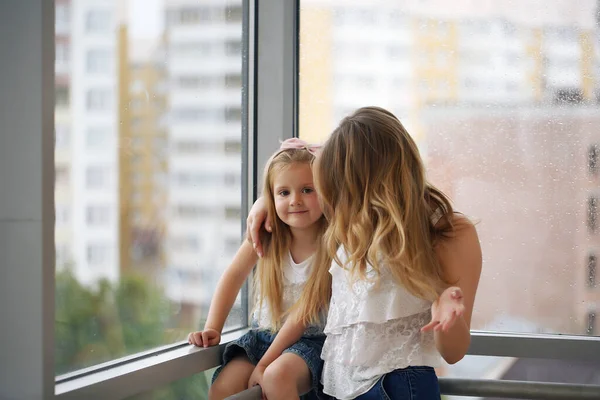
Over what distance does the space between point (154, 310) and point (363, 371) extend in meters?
0.48

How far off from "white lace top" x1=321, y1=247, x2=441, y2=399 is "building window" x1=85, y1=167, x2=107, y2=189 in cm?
51

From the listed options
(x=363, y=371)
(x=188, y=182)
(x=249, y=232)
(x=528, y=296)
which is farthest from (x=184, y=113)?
(x=528, y=296)

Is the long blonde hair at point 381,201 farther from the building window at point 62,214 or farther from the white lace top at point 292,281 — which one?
the building window at point 62,214

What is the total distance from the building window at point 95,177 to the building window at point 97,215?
0.04m

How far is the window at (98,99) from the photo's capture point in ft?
4.62

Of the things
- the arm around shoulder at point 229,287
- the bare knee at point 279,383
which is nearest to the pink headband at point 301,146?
the arm around shoulder at point 229,287

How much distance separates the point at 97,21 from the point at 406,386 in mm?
897

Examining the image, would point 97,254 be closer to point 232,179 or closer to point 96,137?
point 96,137

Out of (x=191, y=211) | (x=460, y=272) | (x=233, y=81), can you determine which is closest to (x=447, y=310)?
(x=460, y=272)

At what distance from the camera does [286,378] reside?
4.91ft

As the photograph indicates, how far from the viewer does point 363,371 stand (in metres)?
1.43

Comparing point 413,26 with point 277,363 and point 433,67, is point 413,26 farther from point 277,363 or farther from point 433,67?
point 277,363

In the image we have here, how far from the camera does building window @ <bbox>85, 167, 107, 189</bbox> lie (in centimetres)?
141

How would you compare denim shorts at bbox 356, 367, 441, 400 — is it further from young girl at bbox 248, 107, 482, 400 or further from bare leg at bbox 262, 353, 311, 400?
bare leg at bbox 262, 353, 311, 400
